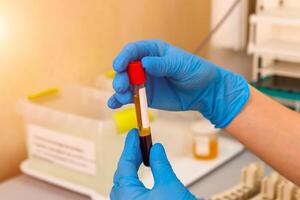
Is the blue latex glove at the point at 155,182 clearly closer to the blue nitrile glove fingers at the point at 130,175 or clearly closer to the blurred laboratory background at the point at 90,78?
the blue nitrile glove fingers at the point at 130,175

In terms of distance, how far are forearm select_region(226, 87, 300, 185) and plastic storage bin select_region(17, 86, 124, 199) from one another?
0.34 meters

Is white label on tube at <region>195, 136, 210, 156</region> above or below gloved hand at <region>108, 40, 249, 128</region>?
below

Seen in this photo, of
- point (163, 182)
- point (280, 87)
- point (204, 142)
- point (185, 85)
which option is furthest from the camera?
point (280, 87)

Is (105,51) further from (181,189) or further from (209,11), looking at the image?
(181,189)

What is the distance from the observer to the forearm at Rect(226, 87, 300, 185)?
101 centimetres

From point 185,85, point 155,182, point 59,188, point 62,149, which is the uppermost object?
point 185,85

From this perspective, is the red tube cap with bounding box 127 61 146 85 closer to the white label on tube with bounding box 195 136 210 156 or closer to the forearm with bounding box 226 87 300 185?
the forearm with bounding box 226 87 300 185

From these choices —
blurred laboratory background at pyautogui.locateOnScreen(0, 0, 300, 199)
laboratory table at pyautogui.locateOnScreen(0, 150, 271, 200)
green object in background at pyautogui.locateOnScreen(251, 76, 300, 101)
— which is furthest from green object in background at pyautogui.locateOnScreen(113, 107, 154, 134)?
green object in background at pyautogui.locateOnScreen(251, 76, 300, 101)

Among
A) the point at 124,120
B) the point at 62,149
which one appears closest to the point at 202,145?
the point at 124,120

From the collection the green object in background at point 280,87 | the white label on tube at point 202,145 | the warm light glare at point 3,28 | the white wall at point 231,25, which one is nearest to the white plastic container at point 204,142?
the white label on tube at point 202,145

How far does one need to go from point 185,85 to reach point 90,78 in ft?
2.12

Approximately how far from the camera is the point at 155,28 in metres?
1.74

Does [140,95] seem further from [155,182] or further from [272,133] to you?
[272,133]

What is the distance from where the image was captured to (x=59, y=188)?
1.29 m
